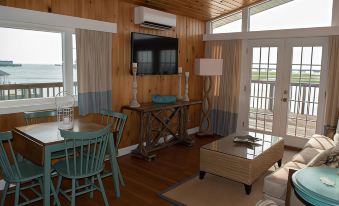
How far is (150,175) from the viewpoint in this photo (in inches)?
145

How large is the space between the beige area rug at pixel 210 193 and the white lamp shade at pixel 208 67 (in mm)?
2162

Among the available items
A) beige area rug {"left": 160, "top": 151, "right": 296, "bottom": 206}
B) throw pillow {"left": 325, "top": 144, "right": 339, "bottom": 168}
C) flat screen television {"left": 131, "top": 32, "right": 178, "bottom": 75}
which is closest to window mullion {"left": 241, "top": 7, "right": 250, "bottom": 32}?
flat screen television {"left": 131, "top": 32, "right": 178, "bottom": 75}

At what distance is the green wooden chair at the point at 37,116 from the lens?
3.16 m

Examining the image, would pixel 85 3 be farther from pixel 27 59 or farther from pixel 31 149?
pixel 31 149

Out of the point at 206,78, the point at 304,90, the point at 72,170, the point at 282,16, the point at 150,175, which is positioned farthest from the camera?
the point at 206,78

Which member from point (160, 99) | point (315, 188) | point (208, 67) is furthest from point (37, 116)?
point (208, 67)

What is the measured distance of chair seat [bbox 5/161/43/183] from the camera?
244 centimetres

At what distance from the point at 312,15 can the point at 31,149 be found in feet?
15.3

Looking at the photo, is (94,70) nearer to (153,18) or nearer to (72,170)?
(153,18)

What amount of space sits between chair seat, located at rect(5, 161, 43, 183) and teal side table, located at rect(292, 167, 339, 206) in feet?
7.15

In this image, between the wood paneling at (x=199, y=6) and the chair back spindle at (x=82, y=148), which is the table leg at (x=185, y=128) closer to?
the wood paneling at (x=199, y=6)

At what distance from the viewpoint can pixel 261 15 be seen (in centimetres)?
521

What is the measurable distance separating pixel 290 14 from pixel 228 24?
1.20 meters

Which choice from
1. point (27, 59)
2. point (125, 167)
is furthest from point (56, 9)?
point (125, 167)
